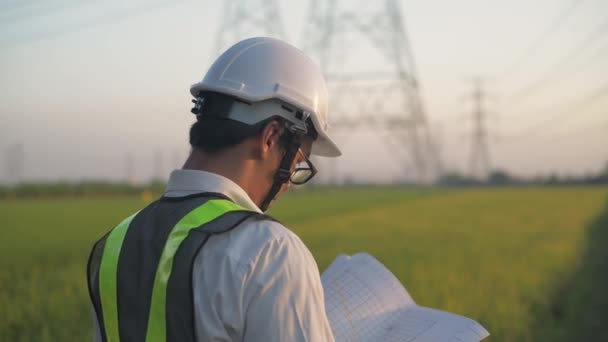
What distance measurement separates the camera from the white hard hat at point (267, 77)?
150cm

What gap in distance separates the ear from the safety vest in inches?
5.5

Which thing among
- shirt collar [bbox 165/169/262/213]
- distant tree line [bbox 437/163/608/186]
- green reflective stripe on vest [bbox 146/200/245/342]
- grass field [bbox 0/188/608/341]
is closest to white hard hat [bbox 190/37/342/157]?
shirt collar [bbox 165/169/262/213]

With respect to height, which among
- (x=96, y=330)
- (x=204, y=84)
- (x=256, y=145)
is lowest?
(x=96, y=330)

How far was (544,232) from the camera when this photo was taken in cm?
1659

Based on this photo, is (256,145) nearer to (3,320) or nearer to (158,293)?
(158,293)

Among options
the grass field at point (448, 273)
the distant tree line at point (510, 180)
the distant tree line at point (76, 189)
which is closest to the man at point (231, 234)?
the grass field at point (448, 273)

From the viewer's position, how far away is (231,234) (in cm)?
124

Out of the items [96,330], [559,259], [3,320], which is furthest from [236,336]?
[559,259]

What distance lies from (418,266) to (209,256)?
25.4ft

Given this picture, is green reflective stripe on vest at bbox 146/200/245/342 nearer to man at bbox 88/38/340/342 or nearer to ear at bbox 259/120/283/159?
man at bbox 88/38/340/342

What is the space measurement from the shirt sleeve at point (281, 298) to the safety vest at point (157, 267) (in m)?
0.10

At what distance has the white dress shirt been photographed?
1.18 metres

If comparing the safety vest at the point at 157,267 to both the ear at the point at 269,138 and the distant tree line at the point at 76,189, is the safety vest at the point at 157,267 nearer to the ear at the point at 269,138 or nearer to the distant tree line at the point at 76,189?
the ear at the point at 269,138

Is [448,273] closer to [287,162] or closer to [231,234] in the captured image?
[287,162]
